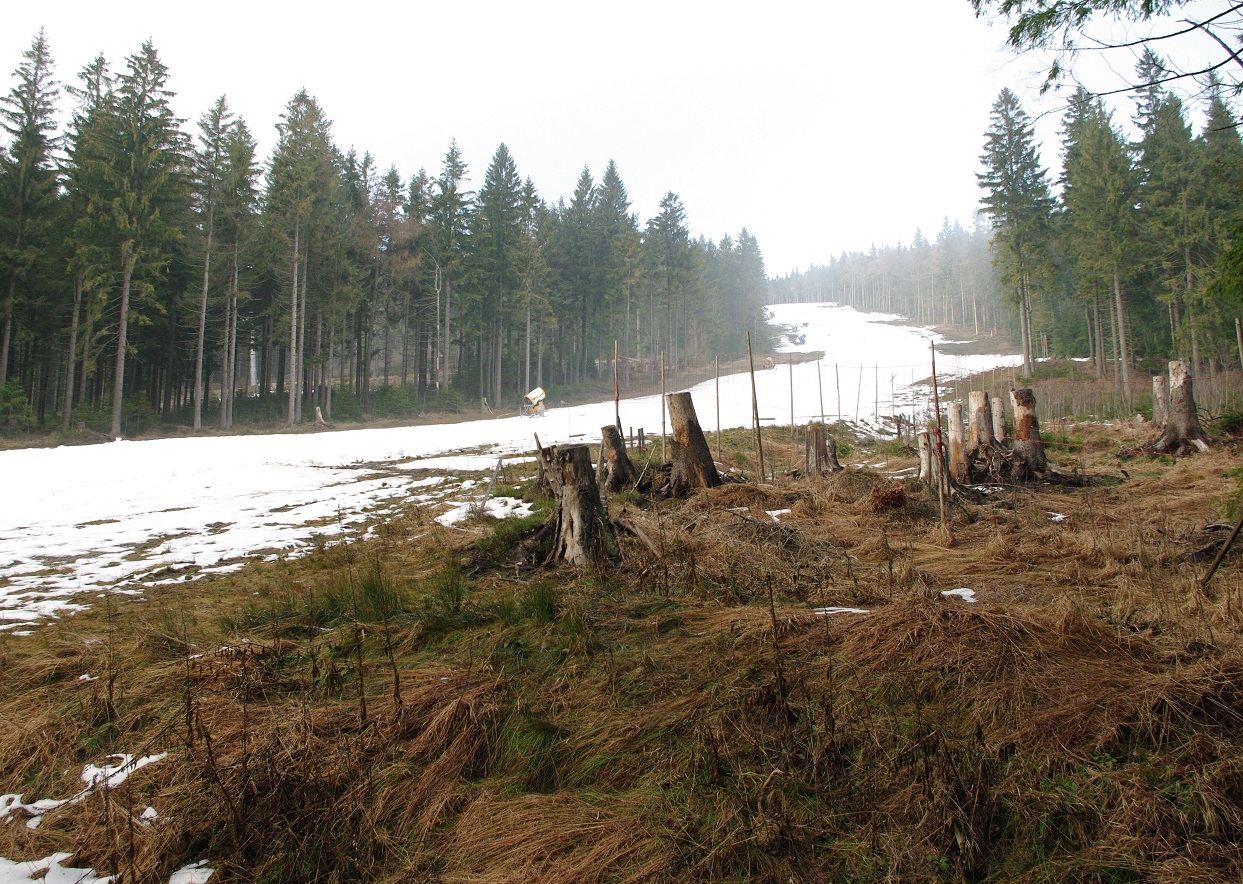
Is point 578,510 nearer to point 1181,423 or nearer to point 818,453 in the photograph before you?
point 818,453

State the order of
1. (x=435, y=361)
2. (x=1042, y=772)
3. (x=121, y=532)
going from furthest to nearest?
(x=435, y=361), (x=121, y=532), (x=1042, y=772)

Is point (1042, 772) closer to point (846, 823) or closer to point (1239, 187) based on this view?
point (846, 823)

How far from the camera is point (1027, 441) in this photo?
27.7 feet

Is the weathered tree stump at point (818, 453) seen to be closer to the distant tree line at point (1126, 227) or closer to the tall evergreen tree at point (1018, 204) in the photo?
the distant tree line at point (1126, 227)

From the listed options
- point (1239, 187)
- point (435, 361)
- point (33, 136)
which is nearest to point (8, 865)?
point (1239, 187)

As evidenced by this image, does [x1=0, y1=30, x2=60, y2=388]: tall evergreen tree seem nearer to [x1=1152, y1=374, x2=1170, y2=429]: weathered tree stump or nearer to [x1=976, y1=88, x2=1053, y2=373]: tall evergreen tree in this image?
[x1=1152, y1=374, x2=1170, y2=429]: weathered tree stump

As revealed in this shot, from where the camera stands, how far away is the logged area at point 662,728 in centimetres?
164

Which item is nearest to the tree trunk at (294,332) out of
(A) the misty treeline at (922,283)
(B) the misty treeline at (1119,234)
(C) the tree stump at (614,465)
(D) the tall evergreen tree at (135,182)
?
(D) the tall evergreen tree at (135,182)

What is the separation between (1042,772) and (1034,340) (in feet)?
163

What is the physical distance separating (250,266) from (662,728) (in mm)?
33349

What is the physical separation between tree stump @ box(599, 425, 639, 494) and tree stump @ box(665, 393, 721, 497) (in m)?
0.76

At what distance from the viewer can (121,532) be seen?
7207 millimetres

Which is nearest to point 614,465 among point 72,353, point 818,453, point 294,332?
point 818,453

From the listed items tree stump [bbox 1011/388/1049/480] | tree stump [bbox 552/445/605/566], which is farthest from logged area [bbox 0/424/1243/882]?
tree stump [bbox 1011/388/1049/480]
